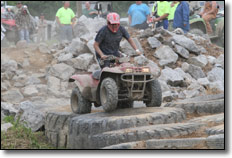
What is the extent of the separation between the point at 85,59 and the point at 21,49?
3693 millimetres

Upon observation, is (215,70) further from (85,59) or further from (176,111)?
(176,111)

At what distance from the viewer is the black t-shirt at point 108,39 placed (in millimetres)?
8906

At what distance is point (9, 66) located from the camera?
16344mm

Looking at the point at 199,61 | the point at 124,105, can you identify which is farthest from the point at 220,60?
the point at 124,105

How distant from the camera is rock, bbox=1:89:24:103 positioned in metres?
14.7

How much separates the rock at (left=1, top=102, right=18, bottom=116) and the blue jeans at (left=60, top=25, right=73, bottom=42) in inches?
247

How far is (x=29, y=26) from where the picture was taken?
66.0 ft

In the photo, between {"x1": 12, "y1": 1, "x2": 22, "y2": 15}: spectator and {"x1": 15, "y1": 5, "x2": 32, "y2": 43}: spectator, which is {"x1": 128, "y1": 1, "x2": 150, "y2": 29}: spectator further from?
{"x1": 12, "y1": 1, "x2": 22, "y2": 15}: spectator

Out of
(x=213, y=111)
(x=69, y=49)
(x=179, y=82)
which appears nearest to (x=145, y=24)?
(x=69, y=49)

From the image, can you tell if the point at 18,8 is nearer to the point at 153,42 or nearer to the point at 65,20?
the point at 65,20

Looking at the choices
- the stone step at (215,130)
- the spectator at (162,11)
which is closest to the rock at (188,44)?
the spectator at (162,11)

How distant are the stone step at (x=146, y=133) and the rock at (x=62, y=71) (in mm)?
7887

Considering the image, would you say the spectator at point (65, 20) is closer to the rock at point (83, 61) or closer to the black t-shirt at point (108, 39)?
the rock at point (83, 61)

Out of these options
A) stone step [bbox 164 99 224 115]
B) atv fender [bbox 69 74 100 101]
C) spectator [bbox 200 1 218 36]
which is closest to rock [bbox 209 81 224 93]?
stone step [bbox 164 99 224 115]
